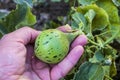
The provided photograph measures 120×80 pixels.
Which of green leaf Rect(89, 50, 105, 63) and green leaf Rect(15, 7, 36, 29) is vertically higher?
green leaf Rect(15, 7, 36, 29)

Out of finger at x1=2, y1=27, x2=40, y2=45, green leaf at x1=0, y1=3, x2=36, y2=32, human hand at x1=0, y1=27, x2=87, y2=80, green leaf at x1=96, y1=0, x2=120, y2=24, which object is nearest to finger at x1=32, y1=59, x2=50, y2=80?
human hand at x1=0, y1=27, x2=87, y2=80

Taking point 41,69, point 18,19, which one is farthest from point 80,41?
point 18,19

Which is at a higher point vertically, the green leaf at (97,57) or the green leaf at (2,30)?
the green leaf at (2,30)

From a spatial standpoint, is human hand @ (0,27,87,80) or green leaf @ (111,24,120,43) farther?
green leaf @ (111,24,120,43)

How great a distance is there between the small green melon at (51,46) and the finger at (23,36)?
0.12 m

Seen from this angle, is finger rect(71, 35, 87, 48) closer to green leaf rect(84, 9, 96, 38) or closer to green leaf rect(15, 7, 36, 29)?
green leaf rect(84, 9, 96, 38)

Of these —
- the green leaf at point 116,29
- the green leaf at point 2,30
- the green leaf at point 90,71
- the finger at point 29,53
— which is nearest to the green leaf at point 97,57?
the green leaf at point 90,71

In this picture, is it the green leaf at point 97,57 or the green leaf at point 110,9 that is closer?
the green leaf at point 97,57

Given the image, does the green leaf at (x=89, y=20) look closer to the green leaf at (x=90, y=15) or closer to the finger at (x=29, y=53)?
the green leaf at (x=90, y=15)

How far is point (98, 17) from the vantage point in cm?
190

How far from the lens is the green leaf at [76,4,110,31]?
1854 mm

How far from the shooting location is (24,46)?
1741 millimetres

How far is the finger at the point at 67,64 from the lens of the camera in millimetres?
1729

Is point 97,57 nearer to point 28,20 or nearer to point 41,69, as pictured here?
point 41,69
